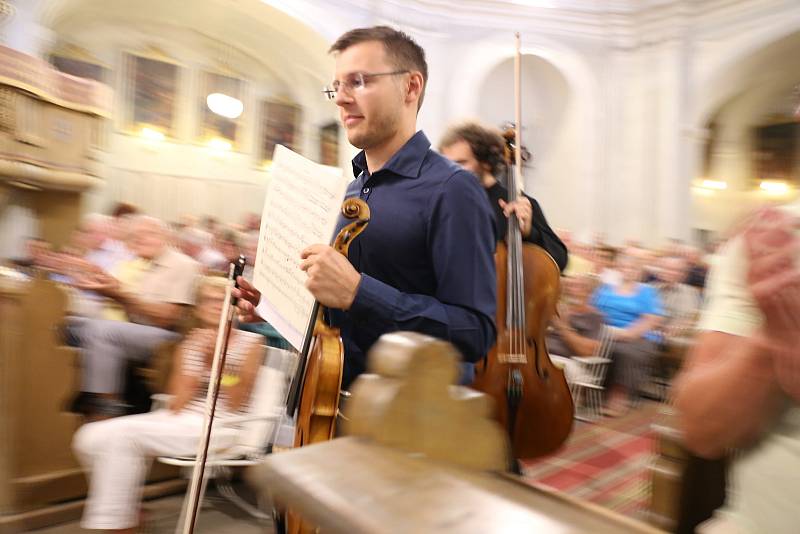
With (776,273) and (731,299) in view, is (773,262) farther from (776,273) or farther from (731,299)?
(731,299)

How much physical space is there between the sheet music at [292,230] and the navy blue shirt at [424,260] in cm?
14

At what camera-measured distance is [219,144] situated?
39.5ft

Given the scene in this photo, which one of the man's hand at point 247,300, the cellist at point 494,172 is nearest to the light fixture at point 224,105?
the cellist at point 494,172

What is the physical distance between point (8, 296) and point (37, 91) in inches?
127

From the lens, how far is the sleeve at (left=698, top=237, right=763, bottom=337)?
39.1 inches

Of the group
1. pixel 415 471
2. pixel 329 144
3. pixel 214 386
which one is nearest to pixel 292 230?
pixel 214 386

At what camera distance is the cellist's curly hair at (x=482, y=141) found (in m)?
2.54

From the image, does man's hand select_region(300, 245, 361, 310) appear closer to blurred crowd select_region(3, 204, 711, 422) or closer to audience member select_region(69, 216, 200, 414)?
blurred crowd select_region(3, 204, 711, 422)

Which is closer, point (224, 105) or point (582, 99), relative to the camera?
point (582, 99)

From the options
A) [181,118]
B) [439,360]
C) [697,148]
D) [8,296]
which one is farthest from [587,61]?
[439,360]

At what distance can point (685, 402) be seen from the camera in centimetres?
104

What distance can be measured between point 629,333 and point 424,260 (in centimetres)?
471

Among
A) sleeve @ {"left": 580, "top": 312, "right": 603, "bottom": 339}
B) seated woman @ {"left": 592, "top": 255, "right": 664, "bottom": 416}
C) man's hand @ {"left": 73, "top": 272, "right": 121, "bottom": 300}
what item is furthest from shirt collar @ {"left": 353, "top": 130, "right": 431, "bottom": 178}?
seated woman @ {"left": 592, "top": 255, "right": 664, "bottom": 416}

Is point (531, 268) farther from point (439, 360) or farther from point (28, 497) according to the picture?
point (28, 497)
